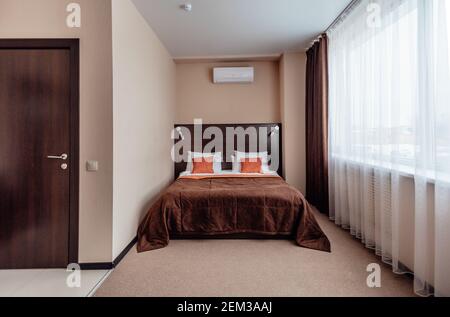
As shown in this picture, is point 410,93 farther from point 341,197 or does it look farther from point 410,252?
point 341,197

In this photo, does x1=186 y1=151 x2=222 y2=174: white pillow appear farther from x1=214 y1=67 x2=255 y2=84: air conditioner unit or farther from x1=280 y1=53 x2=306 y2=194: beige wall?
x1=214 y1=67 x2=255 y2=84: air conditioner unit

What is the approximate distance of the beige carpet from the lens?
1.81 meters

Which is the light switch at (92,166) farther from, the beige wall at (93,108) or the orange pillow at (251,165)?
the orange pillow at (251,165)

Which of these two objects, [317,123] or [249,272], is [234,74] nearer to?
[317,123]

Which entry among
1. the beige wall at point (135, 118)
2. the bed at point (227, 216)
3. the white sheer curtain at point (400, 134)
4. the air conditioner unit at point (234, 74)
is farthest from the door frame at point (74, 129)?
the white sheer curtain at point (400, 134)

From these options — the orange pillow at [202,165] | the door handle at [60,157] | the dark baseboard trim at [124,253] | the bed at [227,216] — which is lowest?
the dark baseboard trim at [124,253]

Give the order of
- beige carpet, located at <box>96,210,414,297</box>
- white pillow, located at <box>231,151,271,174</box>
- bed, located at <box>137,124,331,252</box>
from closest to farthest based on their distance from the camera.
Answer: beige carpet, located at <box>96,210,414,297</box> → bed, located at <box>137,124,331,252</box> → white pillow, located at <box>231,151,271,174</box>

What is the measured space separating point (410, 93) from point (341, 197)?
147 centimetres

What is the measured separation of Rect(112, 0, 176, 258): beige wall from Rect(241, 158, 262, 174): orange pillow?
134 cm

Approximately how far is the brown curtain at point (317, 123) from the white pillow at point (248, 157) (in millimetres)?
721

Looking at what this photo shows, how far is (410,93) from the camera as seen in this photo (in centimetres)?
187

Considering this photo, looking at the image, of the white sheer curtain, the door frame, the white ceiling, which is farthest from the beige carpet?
the white ceiling

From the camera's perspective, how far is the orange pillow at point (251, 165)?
393cm
